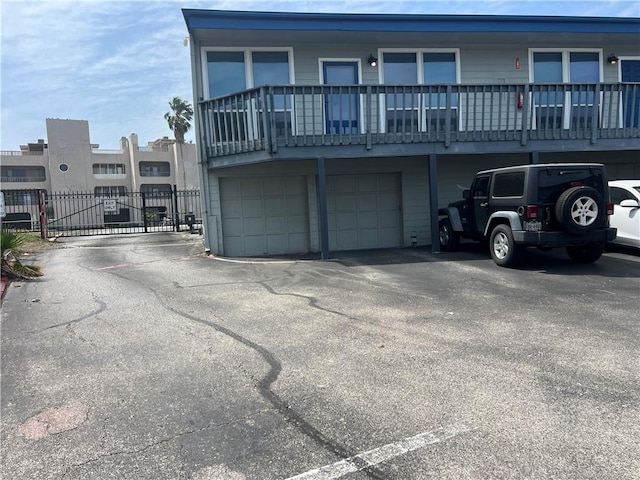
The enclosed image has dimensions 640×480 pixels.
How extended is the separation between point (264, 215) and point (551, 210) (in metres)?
7.14

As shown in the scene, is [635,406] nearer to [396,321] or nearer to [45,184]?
[396,321]

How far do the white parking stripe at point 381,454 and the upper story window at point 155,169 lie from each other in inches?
2267

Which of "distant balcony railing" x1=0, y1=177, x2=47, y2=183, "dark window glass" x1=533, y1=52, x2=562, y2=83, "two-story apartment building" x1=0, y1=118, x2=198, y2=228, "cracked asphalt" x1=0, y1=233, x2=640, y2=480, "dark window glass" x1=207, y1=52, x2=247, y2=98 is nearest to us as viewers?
"cracked asphalt" x1=0, y1=233, x2=640, y2=480

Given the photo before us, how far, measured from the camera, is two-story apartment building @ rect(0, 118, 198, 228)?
4694cm

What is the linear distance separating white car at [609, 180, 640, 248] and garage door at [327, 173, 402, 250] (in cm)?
531

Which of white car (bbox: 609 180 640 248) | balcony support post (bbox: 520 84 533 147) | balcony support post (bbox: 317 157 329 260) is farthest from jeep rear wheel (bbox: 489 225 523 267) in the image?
balcony support post (bbox: 317 157 329 260)

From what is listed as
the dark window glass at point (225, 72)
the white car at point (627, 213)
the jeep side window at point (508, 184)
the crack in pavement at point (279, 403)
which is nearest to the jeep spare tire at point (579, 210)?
the jeep side window at point (508, 184)

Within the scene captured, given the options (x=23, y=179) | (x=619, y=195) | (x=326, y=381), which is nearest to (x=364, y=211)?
(x=619, y=195)

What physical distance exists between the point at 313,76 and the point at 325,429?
35.6 ft

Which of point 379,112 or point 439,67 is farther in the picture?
point 439,67

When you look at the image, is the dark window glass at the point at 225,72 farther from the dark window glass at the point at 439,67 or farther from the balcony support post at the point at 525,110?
the balcony support post at the point at 525,110

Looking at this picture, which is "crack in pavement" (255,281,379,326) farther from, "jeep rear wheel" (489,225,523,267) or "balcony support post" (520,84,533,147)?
"balcony support post" (520,84,533,147)

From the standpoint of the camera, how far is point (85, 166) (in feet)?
159

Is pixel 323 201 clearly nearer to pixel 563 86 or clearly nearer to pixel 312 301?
pixel 312 301
